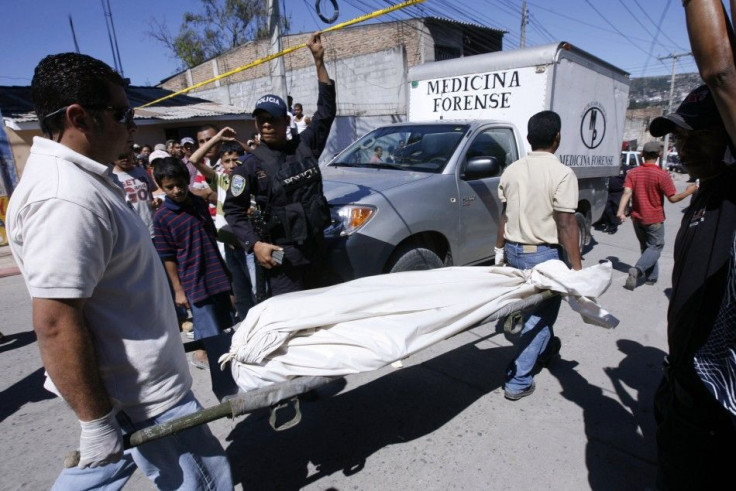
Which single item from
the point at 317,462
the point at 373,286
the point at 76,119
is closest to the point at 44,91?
the point at 76,119

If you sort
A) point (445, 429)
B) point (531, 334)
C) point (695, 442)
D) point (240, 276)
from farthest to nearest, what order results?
point (240, 276) < point (531, 334) < point (445, 429) < point (695, 442)

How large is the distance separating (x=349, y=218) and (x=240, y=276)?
138 centimetres

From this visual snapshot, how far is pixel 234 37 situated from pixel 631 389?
33.6 metres

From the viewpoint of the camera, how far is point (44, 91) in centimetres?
129

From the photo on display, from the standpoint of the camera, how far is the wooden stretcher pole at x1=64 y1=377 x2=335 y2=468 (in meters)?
1.38

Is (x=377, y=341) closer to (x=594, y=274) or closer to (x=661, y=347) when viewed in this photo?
(x=594, y=274)

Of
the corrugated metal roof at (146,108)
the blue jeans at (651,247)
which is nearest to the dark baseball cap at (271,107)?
the blue jeans at (651,247)

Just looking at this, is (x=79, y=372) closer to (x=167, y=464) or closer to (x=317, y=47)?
(x=167, y=464)

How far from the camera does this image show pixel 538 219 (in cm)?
285

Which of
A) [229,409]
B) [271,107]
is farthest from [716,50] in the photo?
[271,107]

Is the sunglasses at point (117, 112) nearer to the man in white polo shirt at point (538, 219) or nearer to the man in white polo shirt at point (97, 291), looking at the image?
the man in white polo shirt at point (97, 291)

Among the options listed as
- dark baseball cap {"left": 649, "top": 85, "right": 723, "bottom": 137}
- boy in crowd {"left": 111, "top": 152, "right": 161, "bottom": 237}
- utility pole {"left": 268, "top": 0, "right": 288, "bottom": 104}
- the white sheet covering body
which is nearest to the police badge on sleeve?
the white sheet covering body

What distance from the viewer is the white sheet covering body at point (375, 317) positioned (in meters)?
1.80

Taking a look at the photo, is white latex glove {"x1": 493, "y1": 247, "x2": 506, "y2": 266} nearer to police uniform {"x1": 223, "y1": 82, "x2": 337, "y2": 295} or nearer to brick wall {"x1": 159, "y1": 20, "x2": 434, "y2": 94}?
police uniform {"x1": 223, "y1": 82, "x2": 337, "y2": 295}
